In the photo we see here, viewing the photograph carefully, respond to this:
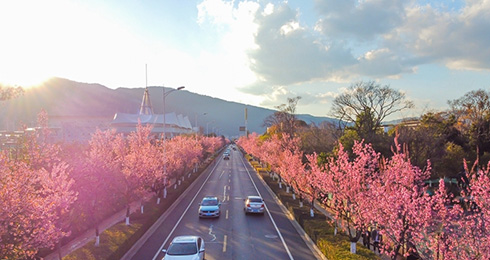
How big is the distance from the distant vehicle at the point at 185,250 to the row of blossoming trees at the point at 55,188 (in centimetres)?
449

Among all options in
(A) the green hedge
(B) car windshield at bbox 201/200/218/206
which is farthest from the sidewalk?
(B) car windshield at bbox 201/200/218/206

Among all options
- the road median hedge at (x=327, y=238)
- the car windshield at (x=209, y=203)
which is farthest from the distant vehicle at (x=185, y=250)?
the car windshield at (x=209, y=203)

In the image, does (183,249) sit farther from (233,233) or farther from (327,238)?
(327,238)

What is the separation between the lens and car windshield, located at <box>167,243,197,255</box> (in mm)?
15297

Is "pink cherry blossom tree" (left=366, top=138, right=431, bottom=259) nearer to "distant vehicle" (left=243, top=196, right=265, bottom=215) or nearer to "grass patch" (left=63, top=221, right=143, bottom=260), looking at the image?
"grass patch" (left=63, top=221, right=143, bottom=260)

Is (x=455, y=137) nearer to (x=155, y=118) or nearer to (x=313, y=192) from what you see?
(x=313, y=192)

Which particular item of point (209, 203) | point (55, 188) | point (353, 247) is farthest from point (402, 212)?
point (209, 203)

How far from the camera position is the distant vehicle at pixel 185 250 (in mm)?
15039

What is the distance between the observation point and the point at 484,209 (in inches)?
386

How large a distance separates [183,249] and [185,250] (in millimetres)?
111

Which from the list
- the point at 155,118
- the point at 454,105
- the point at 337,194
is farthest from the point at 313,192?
the point at 155,118

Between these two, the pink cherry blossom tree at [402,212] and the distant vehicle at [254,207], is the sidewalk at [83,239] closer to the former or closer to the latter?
the distant vehicle at [254,207]

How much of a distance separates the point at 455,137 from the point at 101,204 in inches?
1644

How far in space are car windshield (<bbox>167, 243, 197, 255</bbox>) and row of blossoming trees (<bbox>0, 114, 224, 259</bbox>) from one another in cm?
457
